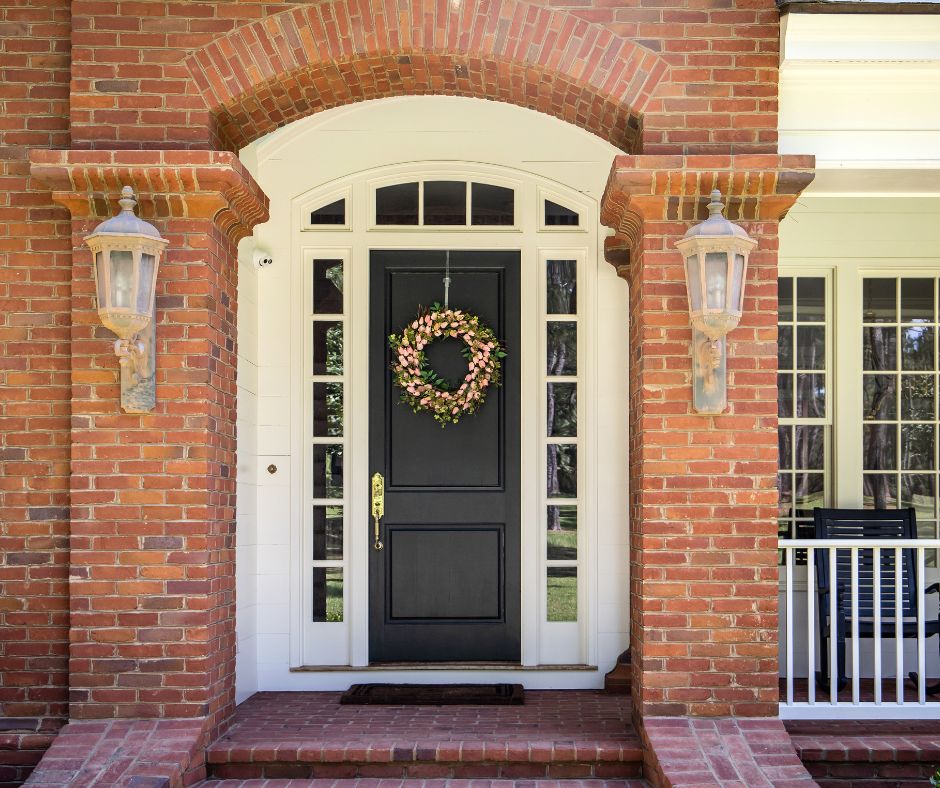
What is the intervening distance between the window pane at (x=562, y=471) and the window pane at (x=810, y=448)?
1.48 meters

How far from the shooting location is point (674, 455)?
4.73m

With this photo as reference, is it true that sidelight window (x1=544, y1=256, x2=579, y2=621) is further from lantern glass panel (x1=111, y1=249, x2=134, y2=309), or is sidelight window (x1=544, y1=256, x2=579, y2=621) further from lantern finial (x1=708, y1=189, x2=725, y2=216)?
lantern glass panel (x1=111, y1=249, x2=134, y2=309)

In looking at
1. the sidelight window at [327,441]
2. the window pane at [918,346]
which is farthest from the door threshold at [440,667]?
the window pane at [918,346]

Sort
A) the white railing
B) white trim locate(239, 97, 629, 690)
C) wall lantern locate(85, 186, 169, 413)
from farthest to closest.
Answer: white trim locate(239, 97, 629, 690), the white railing, wall lantern locate(85, 186, 169, 413)

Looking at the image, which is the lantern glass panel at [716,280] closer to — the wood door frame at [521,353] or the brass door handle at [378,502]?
the wood door frame at [521,353]

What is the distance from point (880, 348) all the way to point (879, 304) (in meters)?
0.28

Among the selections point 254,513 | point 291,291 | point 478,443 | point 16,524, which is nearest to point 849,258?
point 478,443

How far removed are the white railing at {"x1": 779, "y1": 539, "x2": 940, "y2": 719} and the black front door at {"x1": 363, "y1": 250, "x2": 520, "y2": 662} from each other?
1.65 metres

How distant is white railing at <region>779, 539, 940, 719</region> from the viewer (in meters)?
4.94

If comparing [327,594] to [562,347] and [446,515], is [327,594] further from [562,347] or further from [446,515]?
[562,347]

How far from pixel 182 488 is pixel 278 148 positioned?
236 cm

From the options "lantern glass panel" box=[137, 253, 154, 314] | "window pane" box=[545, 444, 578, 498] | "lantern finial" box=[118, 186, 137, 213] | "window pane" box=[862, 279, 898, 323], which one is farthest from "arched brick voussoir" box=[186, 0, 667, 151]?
"window pane" box=[862, 279, 898, 323]

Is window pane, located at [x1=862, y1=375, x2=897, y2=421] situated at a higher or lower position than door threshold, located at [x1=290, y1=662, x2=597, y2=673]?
higher

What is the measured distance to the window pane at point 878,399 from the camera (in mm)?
6434
